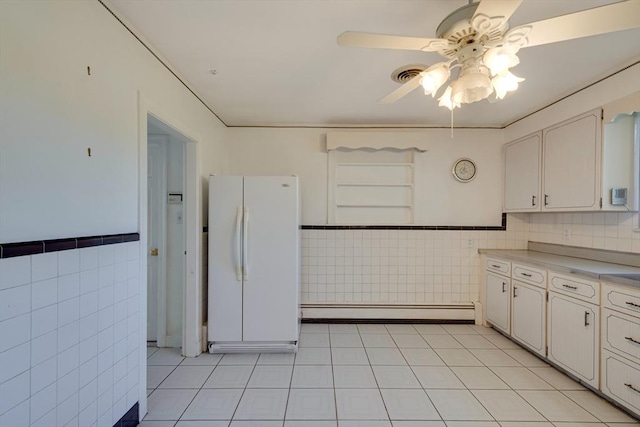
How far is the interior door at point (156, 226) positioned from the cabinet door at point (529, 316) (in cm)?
353

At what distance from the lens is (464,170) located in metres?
3.49

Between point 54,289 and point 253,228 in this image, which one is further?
point 253,228

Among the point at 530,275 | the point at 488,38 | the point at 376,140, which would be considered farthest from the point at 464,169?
the point at 488,38

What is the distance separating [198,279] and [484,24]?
2720 millimetres

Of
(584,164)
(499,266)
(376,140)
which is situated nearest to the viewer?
(584,164)

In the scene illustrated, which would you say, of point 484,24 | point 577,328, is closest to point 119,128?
point 484,24

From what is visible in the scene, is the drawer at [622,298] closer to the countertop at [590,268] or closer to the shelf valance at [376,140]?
the countertop at [590,268]

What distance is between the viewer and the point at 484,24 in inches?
43.9

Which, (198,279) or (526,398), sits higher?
(198,279)

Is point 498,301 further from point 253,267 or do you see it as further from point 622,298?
point 253,267

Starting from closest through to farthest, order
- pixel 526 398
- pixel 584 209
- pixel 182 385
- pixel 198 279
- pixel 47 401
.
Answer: pixel 47 401 < pixel 526 398 < pixel 182 385 < pixel 584 209 < pixel 198 279

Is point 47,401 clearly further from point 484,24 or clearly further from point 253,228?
point 484,24

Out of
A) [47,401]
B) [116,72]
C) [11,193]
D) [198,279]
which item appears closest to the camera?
[11,193]

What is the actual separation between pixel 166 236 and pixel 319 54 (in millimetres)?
2220
